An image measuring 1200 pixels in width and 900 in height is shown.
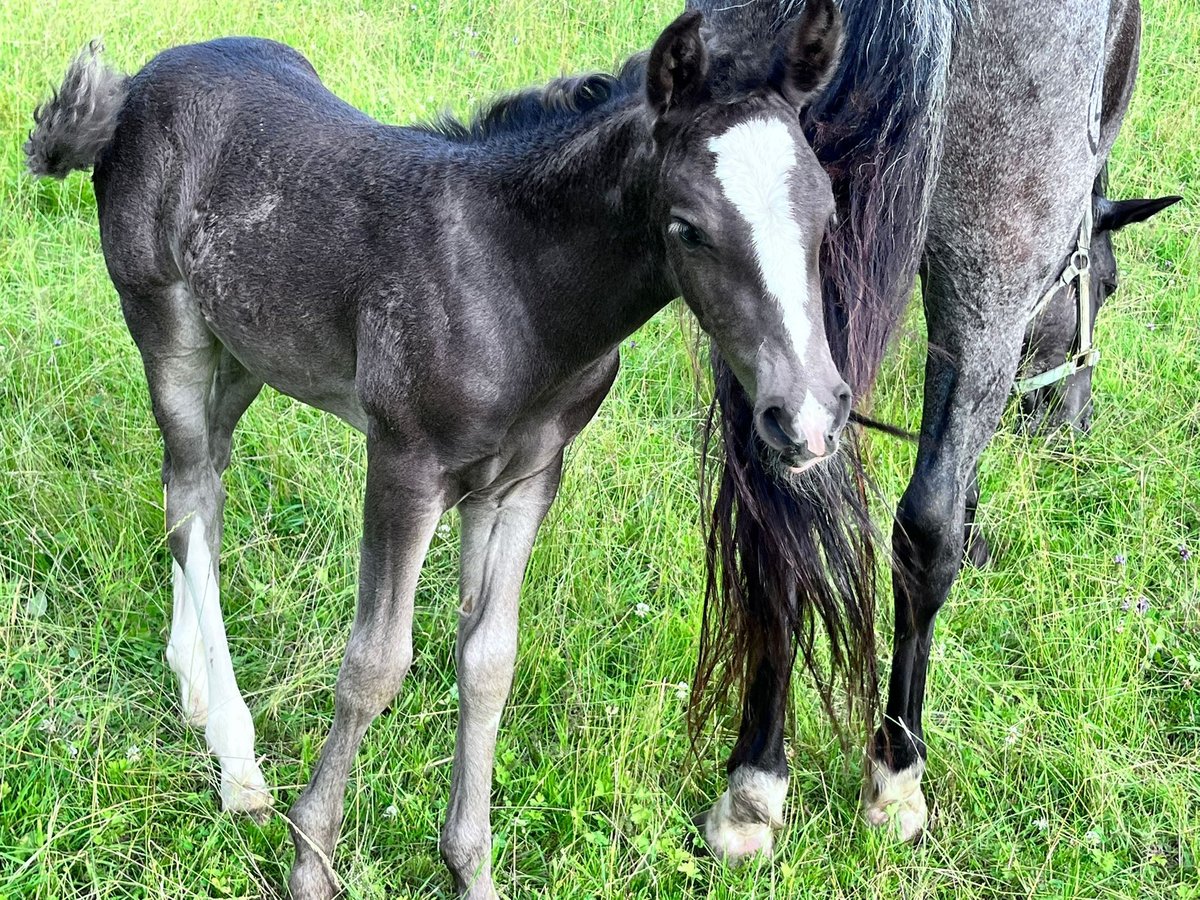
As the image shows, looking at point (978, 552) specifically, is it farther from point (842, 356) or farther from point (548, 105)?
point (548, 105)

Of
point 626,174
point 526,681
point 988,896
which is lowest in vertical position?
point 988,896

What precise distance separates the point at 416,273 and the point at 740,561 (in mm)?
1013

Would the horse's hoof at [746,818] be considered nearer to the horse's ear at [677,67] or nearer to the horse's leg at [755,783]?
the horse's leg at [755,783]

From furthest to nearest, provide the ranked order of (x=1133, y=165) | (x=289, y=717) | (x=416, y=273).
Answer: (x=1133, y=165) < (x=289, y=717) < (x=416, y=273)

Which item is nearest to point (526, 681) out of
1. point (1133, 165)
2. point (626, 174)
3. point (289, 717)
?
point (289, 717)

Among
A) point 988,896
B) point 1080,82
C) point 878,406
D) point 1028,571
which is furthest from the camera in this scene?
point 878,406

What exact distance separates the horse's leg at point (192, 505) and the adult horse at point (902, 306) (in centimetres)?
114

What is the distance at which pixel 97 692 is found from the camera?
2.94 m

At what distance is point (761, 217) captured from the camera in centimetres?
188

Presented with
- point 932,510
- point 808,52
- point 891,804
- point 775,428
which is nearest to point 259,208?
point 808,52

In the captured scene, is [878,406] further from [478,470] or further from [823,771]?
[478,470]

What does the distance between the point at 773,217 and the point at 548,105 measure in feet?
2.56

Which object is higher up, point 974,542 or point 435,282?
point 435,282

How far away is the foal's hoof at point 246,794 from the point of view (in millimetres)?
2766
